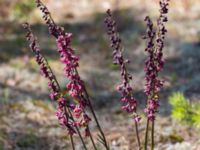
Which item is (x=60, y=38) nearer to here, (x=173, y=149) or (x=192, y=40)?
(x=173, y=149)

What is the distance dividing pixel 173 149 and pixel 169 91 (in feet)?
12.4

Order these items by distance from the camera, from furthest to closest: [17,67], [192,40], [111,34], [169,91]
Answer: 1. [192,40]
2. [17,67]
3. [169,91]
4. [111,34]

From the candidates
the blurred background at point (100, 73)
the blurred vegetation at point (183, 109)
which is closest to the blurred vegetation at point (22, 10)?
the blurred background at point (100, 73)

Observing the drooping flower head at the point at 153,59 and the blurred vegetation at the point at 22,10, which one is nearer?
the drooping flower head at the point at 153,59

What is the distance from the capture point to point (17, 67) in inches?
512

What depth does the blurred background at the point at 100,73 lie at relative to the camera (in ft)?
27.1

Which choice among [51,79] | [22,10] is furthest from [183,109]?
[22,10]

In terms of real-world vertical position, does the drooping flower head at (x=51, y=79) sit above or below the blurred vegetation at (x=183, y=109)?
below

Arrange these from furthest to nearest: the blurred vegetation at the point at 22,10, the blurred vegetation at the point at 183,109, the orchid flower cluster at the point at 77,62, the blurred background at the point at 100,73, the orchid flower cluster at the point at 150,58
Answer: the blurred vegetation at the point at 22,10 → the blurred background at the point at 100,73 → the blurred vegetation at the point at 183,109 → the orchid flower cluster at the point at 150,58 → the orchid flower cluster at the point at 77,62

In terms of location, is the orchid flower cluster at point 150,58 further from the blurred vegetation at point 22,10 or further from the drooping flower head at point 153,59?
the blurred vegetation at point 22,10

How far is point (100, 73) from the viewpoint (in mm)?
13023

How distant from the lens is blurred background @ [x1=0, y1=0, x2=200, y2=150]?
826cm

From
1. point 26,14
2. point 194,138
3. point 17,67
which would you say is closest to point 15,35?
point 26,14

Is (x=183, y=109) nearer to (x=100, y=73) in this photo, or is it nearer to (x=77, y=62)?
(x=77, y=62)
